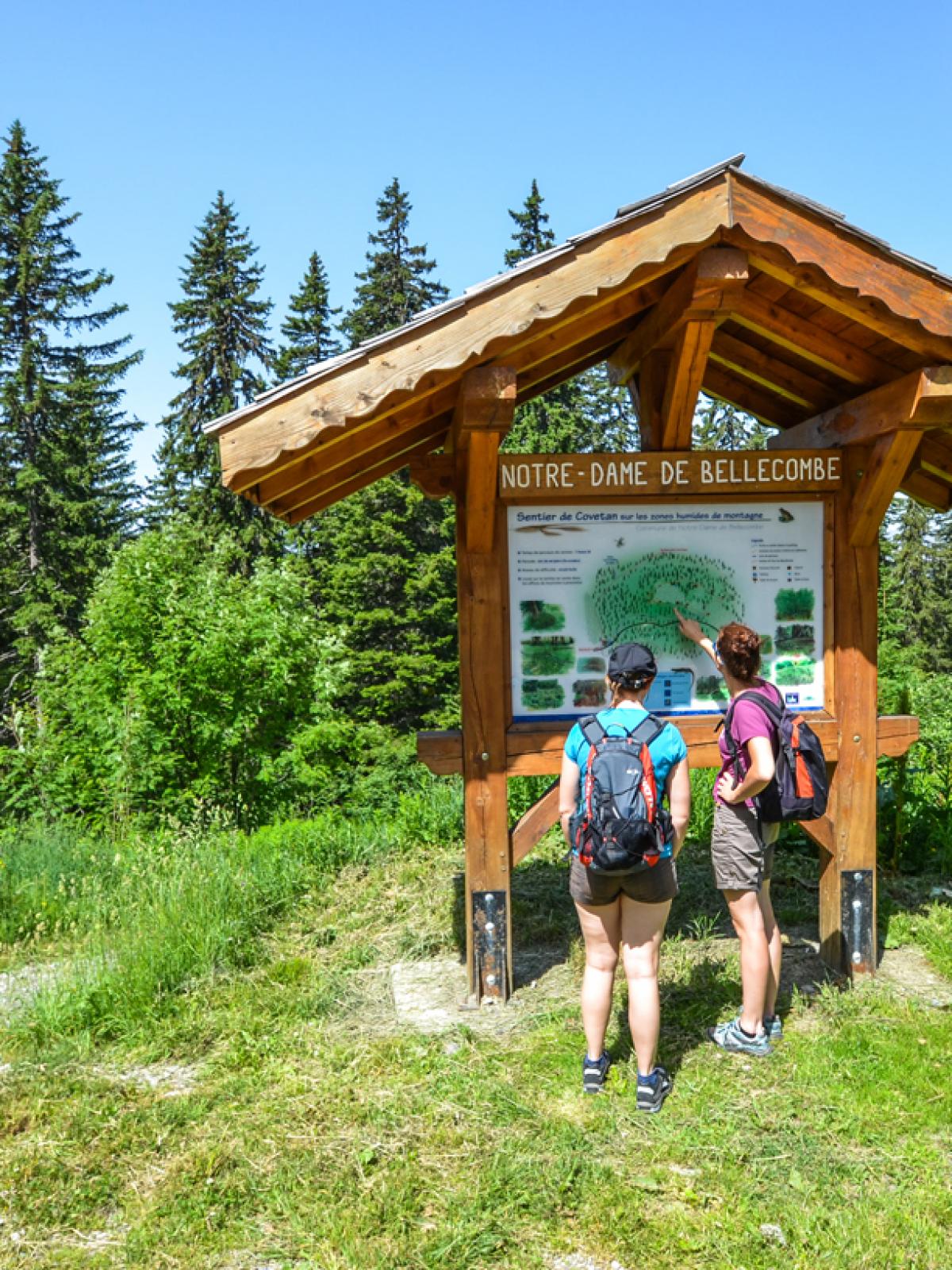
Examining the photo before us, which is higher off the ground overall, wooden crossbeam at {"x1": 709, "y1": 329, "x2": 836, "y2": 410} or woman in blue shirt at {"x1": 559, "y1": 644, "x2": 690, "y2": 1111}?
wooden crossbeam at {"x1": 709, "y1": 329, "x2": 836, "y2": 410}

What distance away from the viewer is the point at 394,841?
25.0 ft

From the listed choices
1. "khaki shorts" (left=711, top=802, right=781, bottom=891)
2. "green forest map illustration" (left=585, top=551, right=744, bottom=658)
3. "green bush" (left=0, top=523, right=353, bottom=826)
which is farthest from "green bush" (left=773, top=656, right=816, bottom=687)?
"green bush" (left=0, top=523, right=353, bottom=826)

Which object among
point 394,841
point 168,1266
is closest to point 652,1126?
point 168,1266

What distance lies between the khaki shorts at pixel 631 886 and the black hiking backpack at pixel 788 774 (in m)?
0.61

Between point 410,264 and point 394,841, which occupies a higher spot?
point 410,264

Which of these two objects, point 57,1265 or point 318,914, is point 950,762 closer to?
point 318,914

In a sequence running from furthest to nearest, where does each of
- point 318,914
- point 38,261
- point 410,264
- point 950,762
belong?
1. point 410,264
2. point 38,261
3. point 950,762
4. point 318,914

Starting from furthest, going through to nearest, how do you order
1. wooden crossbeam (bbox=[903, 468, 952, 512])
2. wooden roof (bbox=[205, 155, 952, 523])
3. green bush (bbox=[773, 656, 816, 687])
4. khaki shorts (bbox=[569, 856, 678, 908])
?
wooden crossbeam (bbox=[903, 468, 952, 512]) < green bush (bbox=[773, 656, 816, 687]) < wooden roof (bbox=[205, 155, 952, 523]) < khaki shorts (bbox=[569, 856, 678, 908])

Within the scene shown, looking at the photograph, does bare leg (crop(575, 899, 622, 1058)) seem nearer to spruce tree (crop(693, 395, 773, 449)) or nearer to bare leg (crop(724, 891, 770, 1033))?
bare leg (crop(724, 891, 770, 1033))

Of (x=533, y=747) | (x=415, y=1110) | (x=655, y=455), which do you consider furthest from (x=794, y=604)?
(x=415, y=1110)

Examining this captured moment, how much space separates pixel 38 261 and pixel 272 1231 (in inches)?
1039

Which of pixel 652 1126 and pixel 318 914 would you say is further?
pixel 318 914

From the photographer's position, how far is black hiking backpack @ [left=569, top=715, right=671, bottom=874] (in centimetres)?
354

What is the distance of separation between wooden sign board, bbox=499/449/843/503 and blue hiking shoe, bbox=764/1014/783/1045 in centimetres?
254
